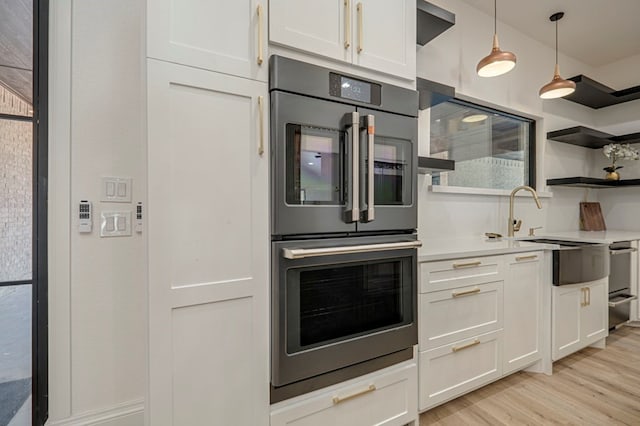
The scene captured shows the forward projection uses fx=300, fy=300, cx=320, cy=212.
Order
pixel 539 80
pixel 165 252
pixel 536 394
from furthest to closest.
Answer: pixel 539 80 < pixel 536 394 < pixel 165 252

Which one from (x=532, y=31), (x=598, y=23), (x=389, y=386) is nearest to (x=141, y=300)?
(x=389, y=386)

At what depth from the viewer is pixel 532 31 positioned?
119 inches

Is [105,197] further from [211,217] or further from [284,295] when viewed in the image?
[284,295]

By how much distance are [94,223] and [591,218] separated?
4918 millimetres

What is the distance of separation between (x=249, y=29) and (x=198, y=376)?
136 cm

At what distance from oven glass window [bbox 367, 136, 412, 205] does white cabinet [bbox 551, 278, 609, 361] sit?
5.34 ft

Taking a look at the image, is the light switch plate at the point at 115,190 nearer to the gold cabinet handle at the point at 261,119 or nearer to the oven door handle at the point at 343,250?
the gold cabinet handle at the point at 261,119

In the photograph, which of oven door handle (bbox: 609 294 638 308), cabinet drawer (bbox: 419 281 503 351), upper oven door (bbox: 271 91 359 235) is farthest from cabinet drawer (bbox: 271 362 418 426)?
oven door handle (bbox: 609 294 638 308)

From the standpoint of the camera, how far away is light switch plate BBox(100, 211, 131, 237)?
1406mm

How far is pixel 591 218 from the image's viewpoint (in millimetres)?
3668

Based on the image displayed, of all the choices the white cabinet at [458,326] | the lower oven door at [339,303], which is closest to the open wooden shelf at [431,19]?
the lower oven door at [339,303]

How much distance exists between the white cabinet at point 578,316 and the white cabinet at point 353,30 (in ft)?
6.73

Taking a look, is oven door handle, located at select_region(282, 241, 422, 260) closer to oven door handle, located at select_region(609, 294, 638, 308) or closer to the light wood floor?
the light wood floor

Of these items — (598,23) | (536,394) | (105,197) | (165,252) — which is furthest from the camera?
(598,23)
